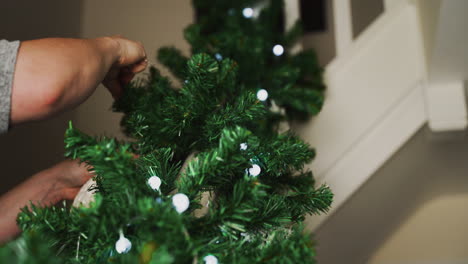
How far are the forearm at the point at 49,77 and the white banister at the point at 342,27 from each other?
2.60 feet

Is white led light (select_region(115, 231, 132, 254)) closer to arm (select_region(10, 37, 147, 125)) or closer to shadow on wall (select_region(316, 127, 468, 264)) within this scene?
arm (select_region(10, 37, 147, 125))

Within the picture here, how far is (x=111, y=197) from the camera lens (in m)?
0.38

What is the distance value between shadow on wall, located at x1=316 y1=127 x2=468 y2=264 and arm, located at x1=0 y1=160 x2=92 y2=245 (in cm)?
88

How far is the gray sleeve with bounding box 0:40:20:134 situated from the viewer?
1.11 feet

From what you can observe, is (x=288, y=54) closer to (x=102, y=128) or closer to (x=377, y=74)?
(x=377, y=74)

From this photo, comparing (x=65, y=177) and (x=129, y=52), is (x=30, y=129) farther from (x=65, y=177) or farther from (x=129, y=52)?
(x=129, y=52)

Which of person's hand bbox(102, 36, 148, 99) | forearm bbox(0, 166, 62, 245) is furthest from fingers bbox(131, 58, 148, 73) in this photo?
forearm bbox(0, 166, 62, 245)

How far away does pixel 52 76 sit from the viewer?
1.13ft

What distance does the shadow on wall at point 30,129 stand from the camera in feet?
2.65

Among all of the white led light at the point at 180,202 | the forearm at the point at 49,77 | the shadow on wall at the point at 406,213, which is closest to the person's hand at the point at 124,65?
the forearm at the point at 49,77

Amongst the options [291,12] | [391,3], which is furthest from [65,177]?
[391,3]

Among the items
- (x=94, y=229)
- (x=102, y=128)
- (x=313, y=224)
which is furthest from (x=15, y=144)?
(x=313, y=224)

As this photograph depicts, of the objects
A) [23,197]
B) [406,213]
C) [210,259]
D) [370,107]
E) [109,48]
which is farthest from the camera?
[406,213]

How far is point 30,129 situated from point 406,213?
4.86 feet
